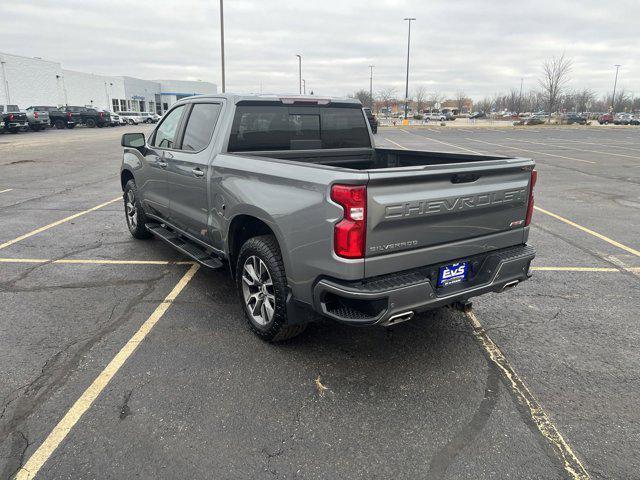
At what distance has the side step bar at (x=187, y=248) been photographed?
4.58 m

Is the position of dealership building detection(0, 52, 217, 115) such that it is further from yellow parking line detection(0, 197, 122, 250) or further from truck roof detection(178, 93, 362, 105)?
truck roof detection(178, 93, 362, 105)

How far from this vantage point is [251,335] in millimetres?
4047

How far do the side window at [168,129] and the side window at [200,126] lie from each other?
367mm

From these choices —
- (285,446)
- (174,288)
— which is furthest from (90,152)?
(285,446)

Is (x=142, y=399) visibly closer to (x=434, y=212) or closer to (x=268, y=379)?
(x=268, y=379)

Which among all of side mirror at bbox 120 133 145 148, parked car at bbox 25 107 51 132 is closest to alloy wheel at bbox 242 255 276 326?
side mirror at bbox 120 133 145 148

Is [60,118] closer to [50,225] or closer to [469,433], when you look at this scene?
[50,225]

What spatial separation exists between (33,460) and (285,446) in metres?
1.33

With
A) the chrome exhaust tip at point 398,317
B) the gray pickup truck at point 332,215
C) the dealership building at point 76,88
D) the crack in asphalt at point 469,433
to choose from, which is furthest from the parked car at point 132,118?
the crack in asphalt at point 469,433

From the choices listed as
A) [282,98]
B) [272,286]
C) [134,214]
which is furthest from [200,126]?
[134,214]

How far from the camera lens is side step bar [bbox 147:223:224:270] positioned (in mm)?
4580

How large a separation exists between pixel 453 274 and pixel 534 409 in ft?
3.21

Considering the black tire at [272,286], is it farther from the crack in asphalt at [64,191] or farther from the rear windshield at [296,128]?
the crack in asphalt at [64,191]

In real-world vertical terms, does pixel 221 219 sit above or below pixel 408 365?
above
